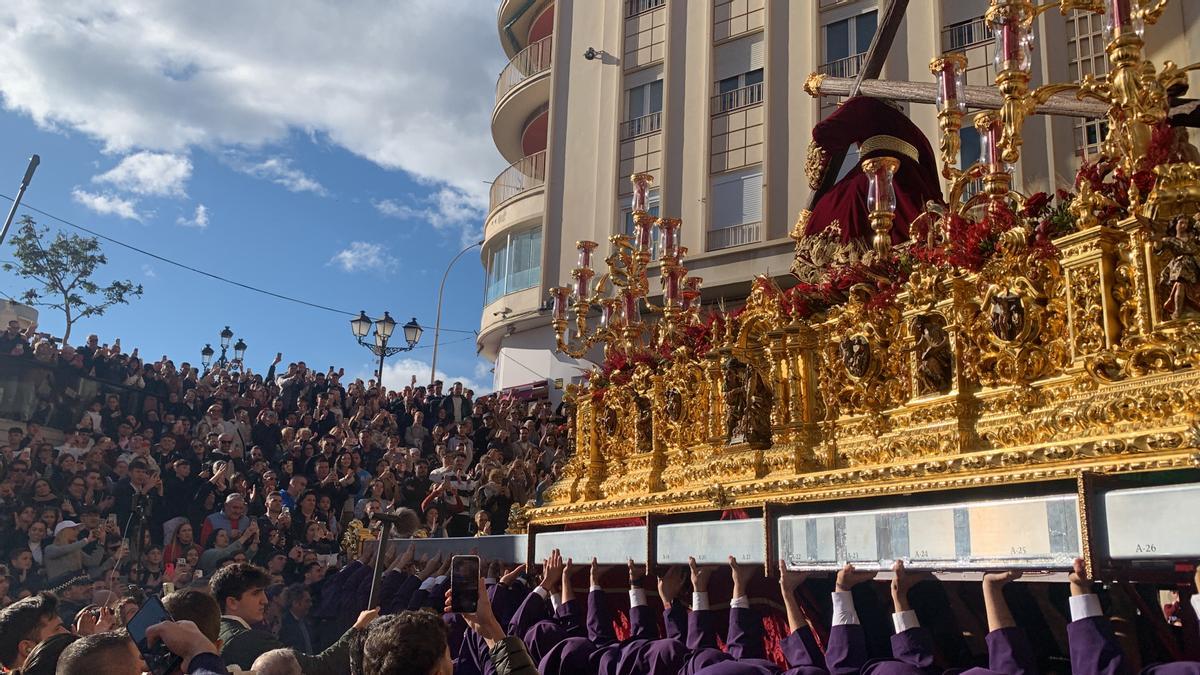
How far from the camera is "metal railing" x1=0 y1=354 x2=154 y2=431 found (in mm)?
14305

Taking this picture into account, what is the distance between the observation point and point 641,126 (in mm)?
23969

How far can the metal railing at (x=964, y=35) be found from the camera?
18641mm

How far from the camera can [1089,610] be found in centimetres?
352

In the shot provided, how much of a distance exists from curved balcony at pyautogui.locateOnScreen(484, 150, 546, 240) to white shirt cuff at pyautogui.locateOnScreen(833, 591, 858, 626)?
72.1 ft

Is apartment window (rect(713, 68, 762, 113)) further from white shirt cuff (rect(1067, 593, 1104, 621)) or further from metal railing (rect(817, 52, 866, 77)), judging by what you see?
white shirt cuff (rect(1067, 593, 1104, 621))

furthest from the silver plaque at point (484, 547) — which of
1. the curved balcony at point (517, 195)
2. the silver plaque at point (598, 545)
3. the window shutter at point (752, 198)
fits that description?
the curved balcony at point (517, 195)

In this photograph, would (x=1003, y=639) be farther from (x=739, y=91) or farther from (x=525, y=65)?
(x=525, y=65)

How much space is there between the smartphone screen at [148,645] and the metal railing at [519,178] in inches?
920

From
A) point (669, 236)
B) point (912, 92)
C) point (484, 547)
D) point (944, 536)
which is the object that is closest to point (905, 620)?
point (944, 536)

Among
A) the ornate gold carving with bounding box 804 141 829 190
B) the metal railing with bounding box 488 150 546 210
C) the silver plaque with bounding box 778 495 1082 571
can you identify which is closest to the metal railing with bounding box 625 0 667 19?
the metal railing with bounding box 488 150 546 210

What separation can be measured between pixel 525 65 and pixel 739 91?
886cm

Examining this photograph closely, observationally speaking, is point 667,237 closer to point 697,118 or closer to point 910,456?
point 910,456

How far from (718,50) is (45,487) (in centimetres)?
1756

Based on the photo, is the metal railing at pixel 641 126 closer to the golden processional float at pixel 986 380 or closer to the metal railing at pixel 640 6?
the metal railing at pixel 640 6
